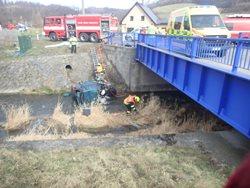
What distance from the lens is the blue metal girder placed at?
5.61m

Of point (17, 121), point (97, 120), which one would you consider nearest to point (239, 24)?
point (97, 120)

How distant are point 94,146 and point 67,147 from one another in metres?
0.79

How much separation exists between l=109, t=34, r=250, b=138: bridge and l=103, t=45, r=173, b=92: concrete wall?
7.06 meters

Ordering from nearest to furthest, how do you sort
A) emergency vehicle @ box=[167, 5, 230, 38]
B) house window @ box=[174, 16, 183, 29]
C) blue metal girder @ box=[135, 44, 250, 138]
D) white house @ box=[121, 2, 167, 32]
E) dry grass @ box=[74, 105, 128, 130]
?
blue metal girder @ box=[135, 44, 250, 138], emergency vehicle @ box=[167, 5, 230, 38], dry grass @ box=[74, 105, 128, 130], house window @ box=[174, 16, 183, 29], white house @ box=[121, 2, 167, 32]

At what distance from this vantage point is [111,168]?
584 cm

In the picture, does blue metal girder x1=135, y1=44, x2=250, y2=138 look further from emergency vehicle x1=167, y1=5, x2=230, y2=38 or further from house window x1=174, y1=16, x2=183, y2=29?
house window x1=174, y1=16, x2=183, y2=29

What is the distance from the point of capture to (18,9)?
10288cm

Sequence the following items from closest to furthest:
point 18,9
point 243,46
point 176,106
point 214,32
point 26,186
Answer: point 26,186 → point 243,46 → point 214,32 → point 176,106 → point 18,9

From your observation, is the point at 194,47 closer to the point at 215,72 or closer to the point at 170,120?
the point at 215,72

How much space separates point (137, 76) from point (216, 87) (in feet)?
41.1

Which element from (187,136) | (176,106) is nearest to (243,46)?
(187,136)

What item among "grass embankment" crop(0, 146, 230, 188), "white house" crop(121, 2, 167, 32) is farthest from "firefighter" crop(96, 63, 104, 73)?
"white house" crop(121, 2, 167, 32)

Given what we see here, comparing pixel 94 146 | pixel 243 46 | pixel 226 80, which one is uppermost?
pixel 243 46

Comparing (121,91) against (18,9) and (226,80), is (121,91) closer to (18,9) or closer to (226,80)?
(226,80)
